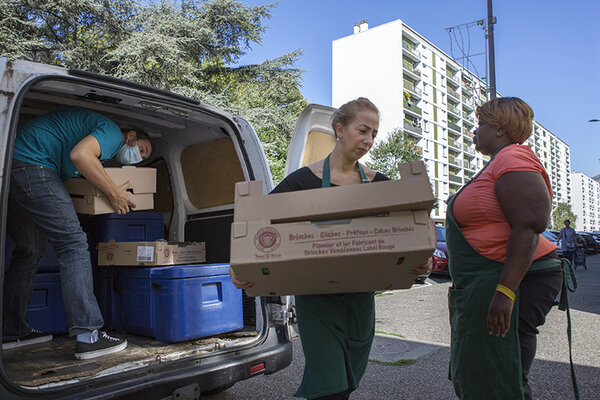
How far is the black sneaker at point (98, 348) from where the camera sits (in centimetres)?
281

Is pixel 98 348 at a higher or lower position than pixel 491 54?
lower

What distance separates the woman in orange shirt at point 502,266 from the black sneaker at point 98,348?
2064mm

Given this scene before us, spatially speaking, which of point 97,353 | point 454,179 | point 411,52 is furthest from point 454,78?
point 97,353

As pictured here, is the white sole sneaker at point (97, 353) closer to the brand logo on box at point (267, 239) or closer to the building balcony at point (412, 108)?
the brand logo on box at point (267, 239)

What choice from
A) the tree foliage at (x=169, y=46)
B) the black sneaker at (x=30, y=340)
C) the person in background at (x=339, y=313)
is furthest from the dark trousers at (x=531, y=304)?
the tree foliage at (x=169, y=46)

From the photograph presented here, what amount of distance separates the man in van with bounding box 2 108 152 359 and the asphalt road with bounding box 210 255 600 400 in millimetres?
1427

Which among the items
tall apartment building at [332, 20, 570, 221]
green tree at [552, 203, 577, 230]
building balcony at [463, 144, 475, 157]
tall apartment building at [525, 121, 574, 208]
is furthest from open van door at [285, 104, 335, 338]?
green tree at [552, 203, 577, 230]

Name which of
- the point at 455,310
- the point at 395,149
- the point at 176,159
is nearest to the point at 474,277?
the point at 455,310

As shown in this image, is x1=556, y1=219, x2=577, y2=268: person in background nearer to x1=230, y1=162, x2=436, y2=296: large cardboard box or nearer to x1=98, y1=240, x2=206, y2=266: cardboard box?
x1=98, y1=240, x2=206, y2=266: cardboard box

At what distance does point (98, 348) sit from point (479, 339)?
2.23 meters

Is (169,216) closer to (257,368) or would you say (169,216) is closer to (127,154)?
(127,154)

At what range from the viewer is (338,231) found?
5.94 feet

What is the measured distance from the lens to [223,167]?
13.5ft

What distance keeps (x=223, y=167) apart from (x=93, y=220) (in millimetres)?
1319
